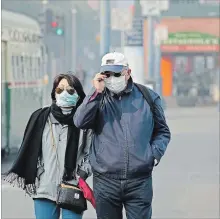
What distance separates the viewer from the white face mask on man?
212 inches

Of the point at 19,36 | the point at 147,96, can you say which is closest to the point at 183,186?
the point at 19,36

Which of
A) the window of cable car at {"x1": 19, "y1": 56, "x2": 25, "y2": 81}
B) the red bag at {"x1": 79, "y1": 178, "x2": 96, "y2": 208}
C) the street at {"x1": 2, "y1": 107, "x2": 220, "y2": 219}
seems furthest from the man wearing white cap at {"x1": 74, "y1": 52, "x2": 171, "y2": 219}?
the window of cable car at {"x1": 19, "y1": 56, "x2": 25, "y2": 81}

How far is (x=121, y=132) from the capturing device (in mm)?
5406

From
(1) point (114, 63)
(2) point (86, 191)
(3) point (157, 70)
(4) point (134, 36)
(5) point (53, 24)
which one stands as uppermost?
(5) point (53, 24)

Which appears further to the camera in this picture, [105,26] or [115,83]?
[105,26]

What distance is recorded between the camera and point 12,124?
546 inches

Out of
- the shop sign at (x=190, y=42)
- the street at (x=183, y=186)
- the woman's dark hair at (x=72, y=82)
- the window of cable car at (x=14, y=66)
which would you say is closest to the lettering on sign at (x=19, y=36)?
the window of cable car at (x=14, y=66)

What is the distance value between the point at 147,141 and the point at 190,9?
43.5 metres

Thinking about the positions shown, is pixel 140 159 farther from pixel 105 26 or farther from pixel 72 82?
pixel 105 26

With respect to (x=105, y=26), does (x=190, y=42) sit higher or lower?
higher

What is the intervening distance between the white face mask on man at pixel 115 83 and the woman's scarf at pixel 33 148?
50 centimetres

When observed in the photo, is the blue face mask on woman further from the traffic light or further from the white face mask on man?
the traffic light

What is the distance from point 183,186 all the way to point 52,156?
607cm

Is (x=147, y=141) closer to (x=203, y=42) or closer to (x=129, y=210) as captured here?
(x=129, y=210)
